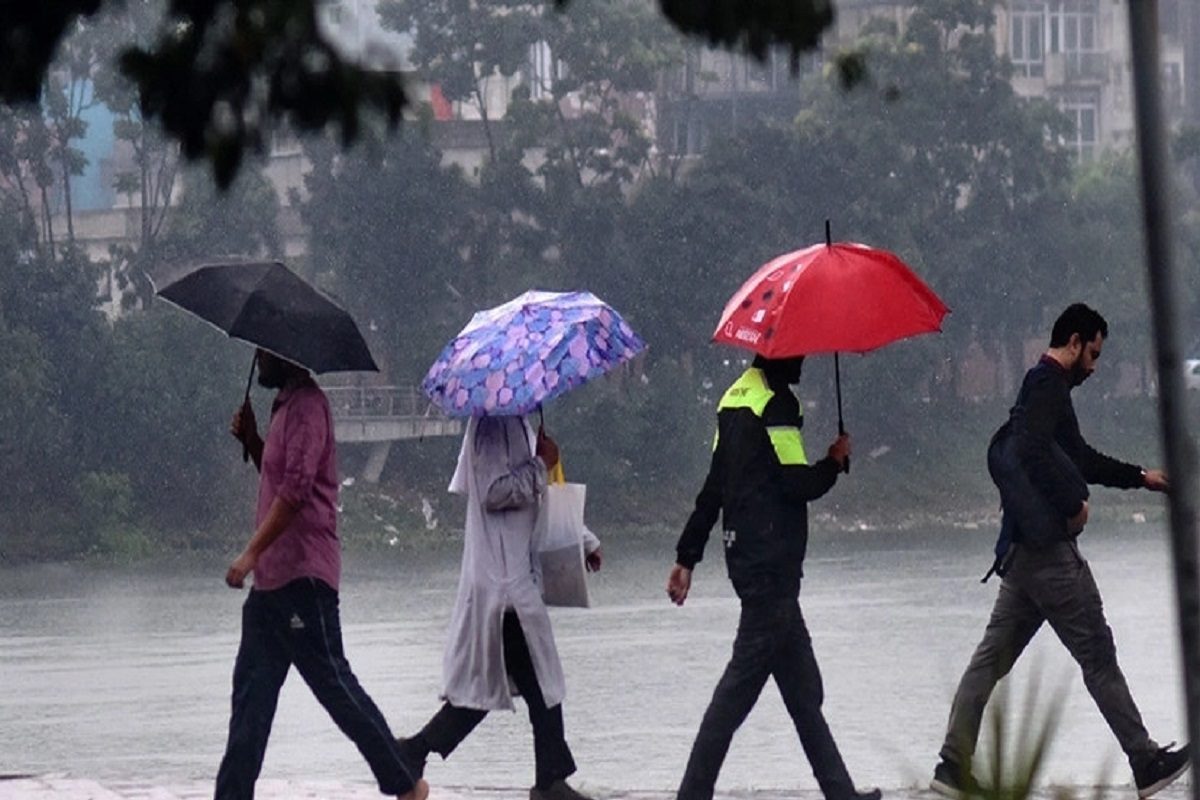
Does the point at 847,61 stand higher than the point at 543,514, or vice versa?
the point at 847,61

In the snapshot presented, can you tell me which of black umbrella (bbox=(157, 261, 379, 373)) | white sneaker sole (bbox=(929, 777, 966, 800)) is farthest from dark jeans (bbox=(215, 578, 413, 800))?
white sneaker sole (bbox=(929, 777, 966, 800))

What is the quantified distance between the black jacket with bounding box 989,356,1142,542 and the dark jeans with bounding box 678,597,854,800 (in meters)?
0.82

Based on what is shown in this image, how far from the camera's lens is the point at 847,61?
4031mm

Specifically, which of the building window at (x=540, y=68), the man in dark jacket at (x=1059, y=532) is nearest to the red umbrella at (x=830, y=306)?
the man in dark jacket at (x=1059, y=532)

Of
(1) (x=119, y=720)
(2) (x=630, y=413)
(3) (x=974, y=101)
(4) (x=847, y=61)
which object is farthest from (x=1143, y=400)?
(4) (x=847, y=61)

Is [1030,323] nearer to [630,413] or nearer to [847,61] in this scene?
[630,413]

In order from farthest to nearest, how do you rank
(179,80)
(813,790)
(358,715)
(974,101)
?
(974,101)
(813,790)
(358,715)
(179,80)

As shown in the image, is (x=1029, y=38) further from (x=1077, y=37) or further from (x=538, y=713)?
(x=538, y=713)

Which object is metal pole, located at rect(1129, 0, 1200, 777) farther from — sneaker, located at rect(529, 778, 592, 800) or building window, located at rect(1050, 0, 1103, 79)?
building window, located at rect(1050, 0, 1103, 79)

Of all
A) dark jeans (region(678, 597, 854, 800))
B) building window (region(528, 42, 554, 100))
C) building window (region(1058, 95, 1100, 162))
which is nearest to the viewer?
dark jeans (region(678, 597, 854, 800))

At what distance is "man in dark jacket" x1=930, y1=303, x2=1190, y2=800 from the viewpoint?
746 cm

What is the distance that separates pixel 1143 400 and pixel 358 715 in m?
44.8

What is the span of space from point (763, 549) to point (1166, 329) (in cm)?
324

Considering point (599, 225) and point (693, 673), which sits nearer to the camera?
point (693, 673)
